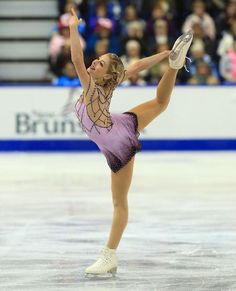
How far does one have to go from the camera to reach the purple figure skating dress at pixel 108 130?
5312 millimetres

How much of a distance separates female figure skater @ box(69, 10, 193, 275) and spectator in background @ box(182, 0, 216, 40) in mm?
9992

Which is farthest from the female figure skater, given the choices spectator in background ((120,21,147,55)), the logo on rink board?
spectator in background ((120,21,147,55))

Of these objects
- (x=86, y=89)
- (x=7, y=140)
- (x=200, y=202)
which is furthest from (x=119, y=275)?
(x=7, y=140)

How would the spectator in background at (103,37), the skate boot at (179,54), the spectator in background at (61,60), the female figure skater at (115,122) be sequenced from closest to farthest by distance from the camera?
1. the female figure skater at (115,122)
2. the skate boot at (179,54)
3. the spectator in background at (61,60)
4. the spectator in background at (103,37)

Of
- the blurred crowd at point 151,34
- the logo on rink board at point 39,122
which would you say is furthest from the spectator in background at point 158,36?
the logo on rink board at point 39,122

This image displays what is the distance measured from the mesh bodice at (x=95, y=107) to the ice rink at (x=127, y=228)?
837 millimetres

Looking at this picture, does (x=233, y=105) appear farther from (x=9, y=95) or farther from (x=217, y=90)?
(x=9, y=95)

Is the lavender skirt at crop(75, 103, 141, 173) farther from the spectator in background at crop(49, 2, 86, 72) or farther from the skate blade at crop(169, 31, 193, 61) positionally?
the spectator in background at crop(49, 2, 86, 72)

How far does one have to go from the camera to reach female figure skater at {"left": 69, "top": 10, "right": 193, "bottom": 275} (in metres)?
5.33

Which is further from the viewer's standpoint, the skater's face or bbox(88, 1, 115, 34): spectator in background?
bbox(88, 1, 115, 34): spectator in background

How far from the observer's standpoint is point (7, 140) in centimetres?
1405

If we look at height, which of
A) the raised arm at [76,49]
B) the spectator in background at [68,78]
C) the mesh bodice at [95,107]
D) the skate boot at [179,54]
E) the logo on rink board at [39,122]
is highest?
the raised arm at [76,49]

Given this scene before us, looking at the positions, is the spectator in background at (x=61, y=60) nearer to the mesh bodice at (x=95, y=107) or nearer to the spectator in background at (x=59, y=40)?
the spectator in background at (x=59, y=40)

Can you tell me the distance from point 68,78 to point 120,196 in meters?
9.05
